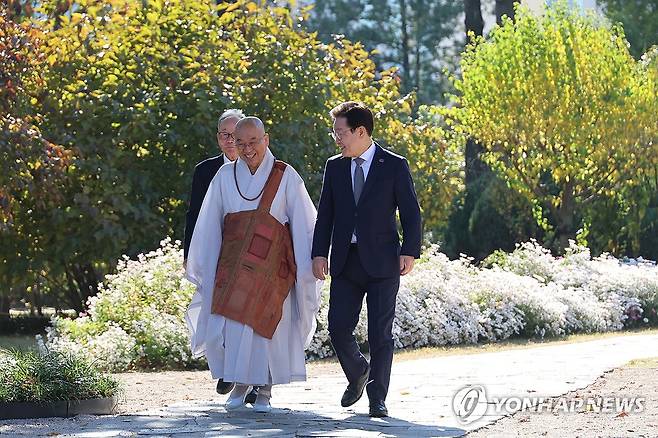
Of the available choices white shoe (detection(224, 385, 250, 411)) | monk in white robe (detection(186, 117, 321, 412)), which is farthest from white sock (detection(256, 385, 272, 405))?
white shoe (detection(224, 385, 250, 411))

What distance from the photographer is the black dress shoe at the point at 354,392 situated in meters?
8.43

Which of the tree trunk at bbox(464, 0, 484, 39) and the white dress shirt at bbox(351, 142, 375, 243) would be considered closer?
the white dress shirt at bbox(351, 142, 375, 243)

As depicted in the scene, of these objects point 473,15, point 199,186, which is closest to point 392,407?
point 199,186

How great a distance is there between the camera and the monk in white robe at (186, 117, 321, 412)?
8578 mm

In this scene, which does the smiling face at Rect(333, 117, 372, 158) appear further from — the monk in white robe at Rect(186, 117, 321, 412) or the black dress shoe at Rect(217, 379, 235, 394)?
the black dress shoe at Rect(217, 379, 235, 394)

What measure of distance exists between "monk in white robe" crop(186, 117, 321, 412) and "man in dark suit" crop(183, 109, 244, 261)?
427mm

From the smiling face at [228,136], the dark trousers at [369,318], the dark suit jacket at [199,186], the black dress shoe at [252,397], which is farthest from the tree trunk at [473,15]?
the dark trousers at [369,318]

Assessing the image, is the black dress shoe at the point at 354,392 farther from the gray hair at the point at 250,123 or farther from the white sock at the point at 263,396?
the gray hair at the point at 250,123

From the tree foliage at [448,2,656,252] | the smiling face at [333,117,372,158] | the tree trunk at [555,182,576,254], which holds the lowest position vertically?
the smiling face at [333,117,372,158]

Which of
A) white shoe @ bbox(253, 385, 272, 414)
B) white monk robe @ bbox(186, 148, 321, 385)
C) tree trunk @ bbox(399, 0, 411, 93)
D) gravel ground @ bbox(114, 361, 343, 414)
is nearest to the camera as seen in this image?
white monk robe @ bbox(186, 148, 321, 385)

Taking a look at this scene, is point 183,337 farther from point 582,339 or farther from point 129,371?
point 582,339

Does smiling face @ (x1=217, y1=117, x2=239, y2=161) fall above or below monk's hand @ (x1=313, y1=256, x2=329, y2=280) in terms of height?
above

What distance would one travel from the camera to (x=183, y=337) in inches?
520

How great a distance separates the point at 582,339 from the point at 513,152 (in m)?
10.5
